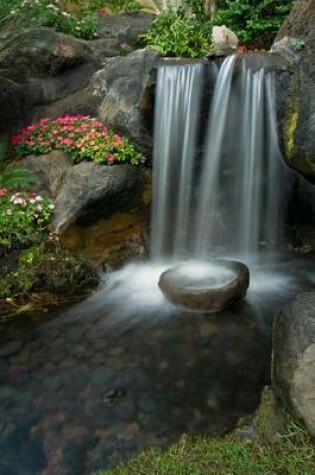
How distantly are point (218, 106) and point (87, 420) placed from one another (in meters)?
4.58

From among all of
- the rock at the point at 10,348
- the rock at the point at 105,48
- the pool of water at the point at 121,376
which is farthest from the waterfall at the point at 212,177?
the rock at the point at 105,48

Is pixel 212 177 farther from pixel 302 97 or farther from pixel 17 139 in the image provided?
pixel 17 139

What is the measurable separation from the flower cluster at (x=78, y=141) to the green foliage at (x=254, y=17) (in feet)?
11.5

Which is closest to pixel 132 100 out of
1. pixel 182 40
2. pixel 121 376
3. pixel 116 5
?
pixel 182 40

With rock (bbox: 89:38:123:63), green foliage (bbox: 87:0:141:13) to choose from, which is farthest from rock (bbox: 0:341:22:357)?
green foliage (bbox: 87:0:141:13)

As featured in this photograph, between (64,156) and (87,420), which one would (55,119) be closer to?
(64,156)

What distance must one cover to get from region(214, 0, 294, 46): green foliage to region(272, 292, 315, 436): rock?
658cm

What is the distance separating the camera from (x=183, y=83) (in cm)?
646

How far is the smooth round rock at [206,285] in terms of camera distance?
4969mm

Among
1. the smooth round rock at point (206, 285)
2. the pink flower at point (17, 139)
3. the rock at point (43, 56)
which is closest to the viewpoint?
the smooth round rock at point (206, 285)

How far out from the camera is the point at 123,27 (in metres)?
10.2

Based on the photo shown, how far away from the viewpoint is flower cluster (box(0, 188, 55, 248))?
19.8 ft

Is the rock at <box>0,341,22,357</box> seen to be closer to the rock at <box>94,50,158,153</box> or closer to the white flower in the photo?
the white flower

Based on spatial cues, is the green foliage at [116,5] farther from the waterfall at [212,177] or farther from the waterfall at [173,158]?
the waterfall at [212,177]
